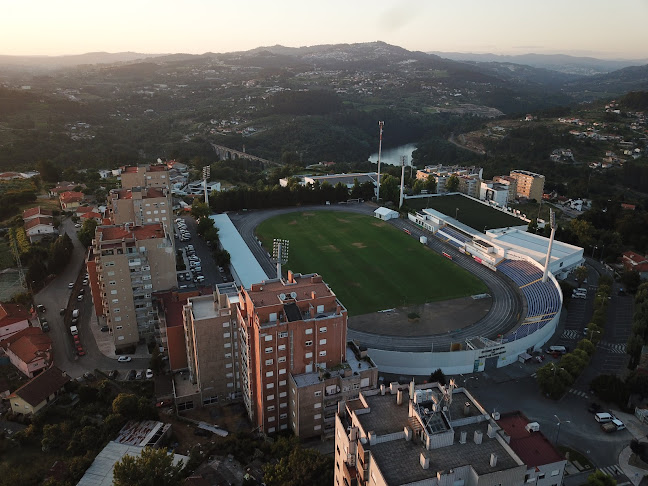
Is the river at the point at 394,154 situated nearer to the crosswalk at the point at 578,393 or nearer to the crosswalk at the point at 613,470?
the crosswalk at the point at 578,393

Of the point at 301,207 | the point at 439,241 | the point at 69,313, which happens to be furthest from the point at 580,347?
the point at 301,207

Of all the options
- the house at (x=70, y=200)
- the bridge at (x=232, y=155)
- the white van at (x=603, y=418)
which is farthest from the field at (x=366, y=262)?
the bridge at (x=232, y=155)

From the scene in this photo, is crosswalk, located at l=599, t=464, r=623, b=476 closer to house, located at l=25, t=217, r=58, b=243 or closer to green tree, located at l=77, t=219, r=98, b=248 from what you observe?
green tree, located at l=77, t=219, r=98, b=248

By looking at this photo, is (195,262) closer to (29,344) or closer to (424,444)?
(29,344)

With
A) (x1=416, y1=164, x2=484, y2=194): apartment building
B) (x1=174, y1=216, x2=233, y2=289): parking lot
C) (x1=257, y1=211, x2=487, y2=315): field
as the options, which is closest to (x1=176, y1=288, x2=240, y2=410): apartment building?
(x1=257, y1=211, x2=487, y2=315): field

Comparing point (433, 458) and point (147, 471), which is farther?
point (147, 471)

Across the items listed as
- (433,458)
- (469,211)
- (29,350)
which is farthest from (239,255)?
(433,458)
